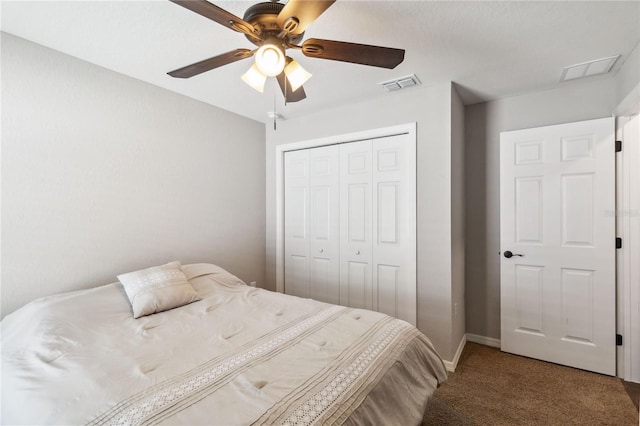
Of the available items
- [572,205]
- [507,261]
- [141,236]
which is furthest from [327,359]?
[572,205]

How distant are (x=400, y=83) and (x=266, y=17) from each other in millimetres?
1555

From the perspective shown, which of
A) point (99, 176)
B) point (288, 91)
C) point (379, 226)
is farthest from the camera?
point (379, 226)

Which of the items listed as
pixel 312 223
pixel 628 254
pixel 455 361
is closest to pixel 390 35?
pixel 312 223

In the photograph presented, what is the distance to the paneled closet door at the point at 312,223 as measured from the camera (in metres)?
3.27

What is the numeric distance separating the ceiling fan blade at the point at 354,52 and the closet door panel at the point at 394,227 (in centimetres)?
131

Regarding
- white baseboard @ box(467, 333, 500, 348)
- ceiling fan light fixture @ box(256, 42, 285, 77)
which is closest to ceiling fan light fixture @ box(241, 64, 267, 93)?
ceiling fan light fixture @ box(256, 42, 285, 77)

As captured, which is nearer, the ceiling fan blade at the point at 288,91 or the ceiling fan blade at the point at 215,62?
the ceiling fan blade at the point at 215,62

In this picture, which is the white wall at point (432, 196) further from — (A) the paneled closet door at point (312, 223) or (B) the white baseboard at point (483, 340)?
(A) the paneled closet door at point (312, 223)

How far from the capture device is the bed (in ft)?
3.43

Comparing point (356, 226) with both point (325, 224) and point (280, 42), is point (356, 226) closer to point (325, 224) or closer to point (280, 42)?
point (325, 224)

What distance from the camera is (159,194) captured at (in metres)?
2.68

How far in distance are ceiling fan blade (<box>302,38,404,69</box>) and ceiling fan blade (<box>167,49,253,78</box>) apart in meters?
0.33

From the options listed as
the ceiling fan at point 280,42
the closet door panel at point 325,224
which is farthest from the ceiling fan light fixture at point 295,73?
the closet door panel at point 325,224

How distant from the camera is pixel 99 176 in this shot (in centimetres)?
230
